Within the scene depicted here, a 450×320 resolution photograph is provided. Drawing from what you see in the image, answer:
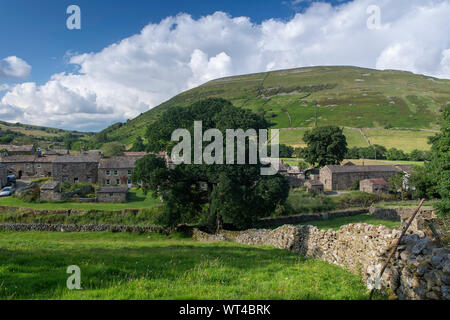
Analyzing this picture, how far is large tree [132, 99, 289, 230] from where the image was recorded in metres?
23.9

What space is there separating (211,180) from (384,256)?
57.6ft

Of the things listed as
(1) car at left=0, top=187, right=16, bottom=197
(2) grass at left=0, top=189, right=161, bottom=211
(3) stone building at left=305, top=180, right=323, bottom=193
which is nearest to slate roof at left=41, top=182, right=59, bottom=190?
(2) grass at left=0, top=189, right=161, bottom=211

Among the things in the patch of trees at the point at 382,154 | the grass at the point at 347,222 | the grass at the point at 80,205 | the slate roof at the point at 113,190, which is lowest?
the grass at the point at 347,222

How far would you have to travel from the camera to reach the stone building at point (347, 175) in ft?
196

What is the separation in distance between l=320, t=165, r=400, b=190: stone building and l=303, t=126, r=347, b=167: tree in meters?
8.10

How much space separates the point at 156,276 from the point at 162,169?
57.9 feet

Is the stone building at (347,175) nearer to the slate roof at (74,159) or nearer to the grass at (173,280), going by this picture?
the slate roof at (74,159)

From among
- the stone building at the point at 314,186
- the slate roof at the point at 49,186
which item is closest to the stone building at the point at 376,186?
the stone building at the point at 314,186

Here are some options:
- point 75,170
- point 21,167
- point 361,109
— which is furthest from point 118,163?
point 361,109

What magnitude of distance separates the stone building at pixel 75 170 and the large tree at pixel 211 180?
36.4 meters

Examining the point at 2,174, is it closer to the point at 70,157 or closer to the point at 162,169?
the point at 70,157

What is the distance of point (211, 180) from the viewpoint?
80.9ft
